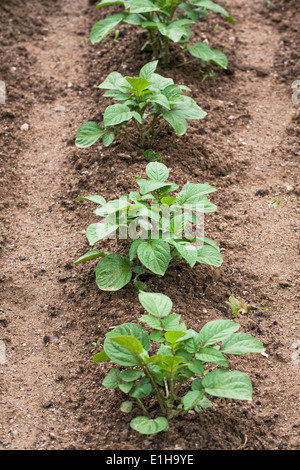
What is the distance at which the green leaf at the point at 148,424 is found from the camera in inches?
82.7

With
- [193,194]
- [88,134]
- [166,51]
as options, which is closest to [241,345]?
[193,194]

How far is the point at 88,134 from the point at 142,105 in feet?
1.40

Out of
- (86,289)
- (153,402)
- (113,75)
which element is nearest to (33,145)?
(113,75)

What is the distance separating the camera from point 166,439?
2.21 meters

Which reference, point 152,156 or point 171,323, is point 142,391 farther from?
point 152,156

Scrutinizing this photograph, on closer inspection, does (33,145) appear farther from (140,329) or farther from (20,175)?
(140,329)

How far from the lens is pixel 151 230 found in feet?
8.81

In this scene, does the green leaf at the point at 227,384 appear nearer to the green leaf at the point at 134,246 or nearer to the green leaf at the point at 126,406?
the green leaf at the point at 126,406

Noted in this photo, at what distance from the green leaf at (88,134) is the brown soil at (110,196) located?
0.20 metres

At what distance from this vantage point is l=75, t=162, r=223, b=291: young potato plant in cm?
253

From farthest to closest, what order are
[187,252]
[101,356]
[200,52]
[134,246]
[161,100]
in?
1. [200,52]
2. [161,100]
3. [134,246]
4. [187,252]
5. [101,356]

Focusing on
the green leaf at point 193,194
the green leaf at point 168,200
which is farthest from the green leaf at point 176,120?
the green leaf at point 168,200

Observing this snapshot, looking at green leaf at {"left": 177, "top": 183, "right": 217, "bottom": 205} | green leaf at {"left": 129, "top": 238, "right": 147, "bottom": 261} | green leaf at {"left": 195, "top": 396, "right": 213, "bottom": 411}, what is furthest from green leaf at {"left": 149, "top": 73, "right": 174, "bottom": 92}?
green leaf at {"left": 195, "top": 396, "right": 213, "bottom": 411}

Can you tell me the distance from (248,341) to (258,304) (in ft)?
2.10
